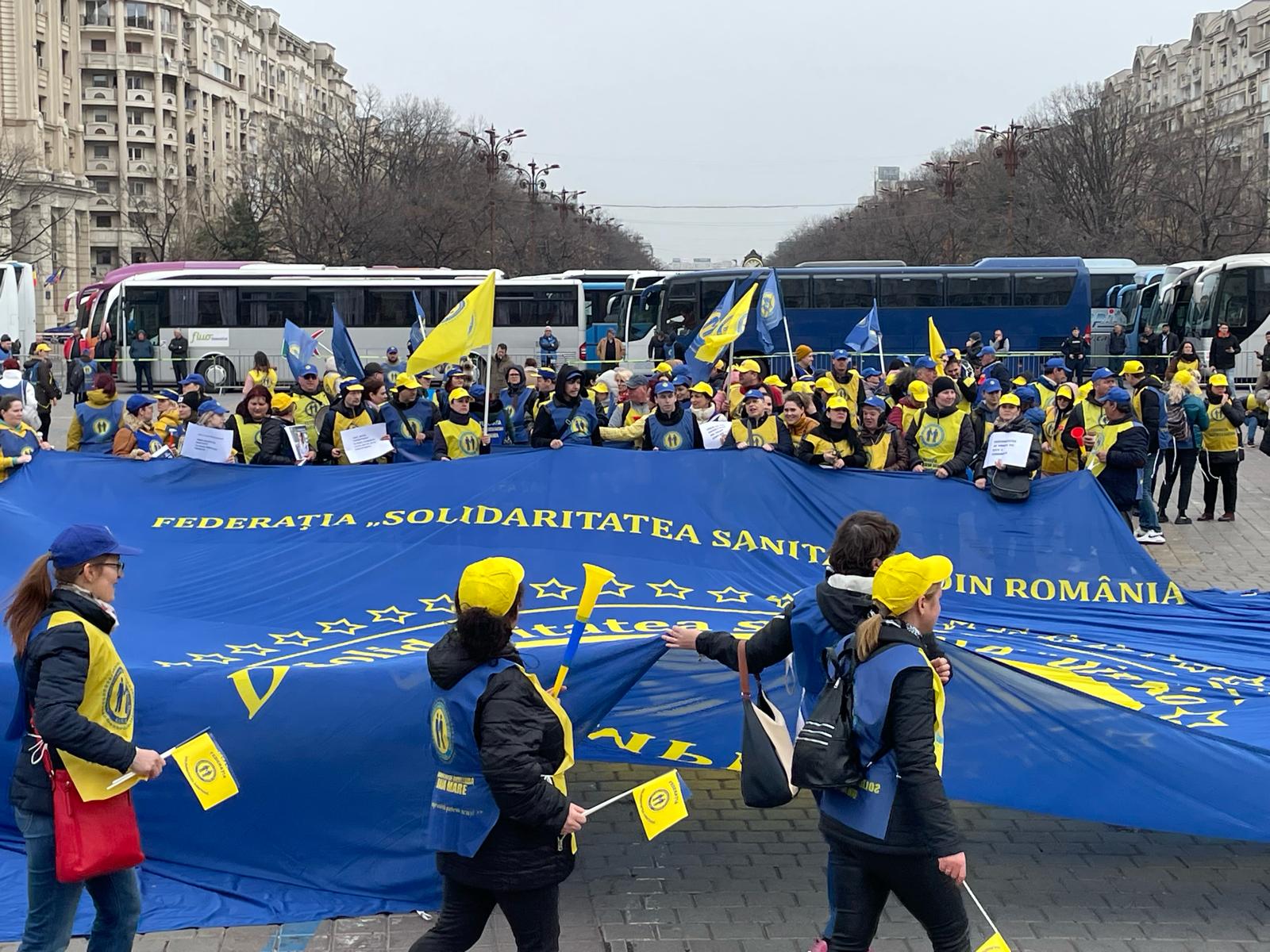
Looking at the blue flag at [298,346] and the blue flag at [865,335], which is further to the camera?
the blue flag at [865,335]

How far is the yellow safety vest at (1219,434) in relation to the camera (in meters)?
16.1

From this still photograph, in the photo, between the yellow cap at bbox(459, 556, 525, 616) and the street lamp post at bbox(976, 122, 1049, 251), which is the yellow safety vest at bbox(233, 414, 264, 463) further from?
the street lamp post at bbox(976, 122, 1049, 251)

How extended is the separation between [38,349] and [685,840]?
20.8 metres

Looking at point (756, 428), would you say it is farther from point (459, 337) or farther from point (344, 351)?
point (344, 351)

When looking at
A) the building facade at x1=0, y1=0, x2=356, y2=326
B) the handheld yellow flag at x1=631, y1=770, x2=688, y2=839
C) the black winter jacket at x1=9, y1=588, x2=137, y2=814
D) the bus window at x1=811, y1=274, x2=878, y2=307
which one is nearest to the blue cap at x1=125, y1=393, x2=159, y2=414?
the black winter jacket at x1=9, y1=588, x2=137, y2=814

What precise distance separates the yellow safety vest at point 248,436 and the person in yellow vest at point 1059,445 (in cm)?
698

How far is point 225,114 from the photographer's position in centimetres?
12638

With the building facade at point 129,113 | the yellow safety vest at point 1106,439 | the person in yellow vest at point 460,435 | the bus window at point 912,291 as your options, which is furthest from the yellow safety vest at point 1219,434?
the building facade at point 129,113

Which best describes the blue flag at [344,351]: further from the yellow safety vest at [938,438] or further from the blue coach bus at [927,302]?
the blue coach bus at [927,302]

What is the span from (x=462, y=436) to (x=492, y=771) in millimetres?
8247

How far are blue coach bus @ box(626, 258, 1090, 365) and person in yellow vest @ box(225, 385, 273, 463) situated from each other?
29894 mm

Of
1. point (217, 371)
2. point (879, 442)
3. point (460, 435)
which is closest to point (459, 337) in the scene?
point (460, 435)

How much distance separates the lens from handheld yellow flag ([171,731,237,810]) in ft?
16.1

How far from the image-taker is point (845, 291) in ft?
138
